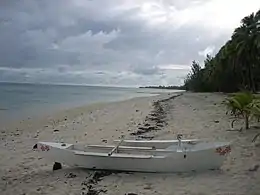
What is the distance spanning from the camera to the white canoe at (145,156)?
26.3 ft

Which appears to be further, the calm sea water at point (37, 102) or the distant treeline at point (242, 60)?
the distant treeline at point (242, 60)

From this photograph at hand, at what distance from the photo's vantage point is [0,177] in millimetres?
8641

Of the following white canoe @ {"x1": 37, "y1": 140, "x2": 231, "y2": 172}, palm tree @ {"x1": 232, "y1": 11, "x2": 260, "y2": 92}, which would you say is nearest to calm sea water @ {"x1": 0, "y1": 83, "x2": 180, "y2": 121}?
white canoe @ {"x1": 37, "y1": 140, "x2": 231, "y2": 172}

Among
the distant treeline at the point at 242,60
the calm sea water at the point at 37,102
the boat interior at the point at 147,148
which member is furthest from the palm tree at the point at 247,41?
the boat interior at the point at 147,148

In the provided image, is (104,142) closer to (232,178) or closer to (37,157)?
(37,157)

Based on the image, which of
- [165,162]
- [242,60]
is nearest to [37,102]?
[242,60]

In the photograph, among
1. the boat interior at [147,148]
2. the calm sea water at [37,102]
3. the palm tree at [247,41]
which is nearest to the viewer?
the boat interior at [147,148]

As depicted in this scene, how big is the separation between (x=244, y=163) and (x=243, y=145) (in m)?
1.86

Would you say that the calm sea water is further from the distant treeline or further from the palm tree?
the palm tree

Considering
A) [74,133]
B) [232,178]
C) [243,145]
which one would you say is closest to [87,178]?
[232,178]

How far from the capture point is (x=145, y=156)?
8141 millimetres

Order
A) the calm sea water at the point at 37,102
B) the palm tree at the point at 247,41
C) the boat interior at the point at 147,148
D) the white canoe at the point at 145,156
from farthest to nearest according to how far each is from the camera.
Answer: the palm tree at the point at 247,41 → the calm sea water at the point at 37,102 → the boat interior at the point at 147,148 → the white canoe at the point at 145,156

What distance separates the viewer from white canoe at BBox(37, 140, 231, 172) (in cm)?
802

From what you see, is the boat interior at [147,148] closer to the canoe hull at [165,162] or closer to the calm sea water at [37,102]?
the canoe hull at [165,162]
